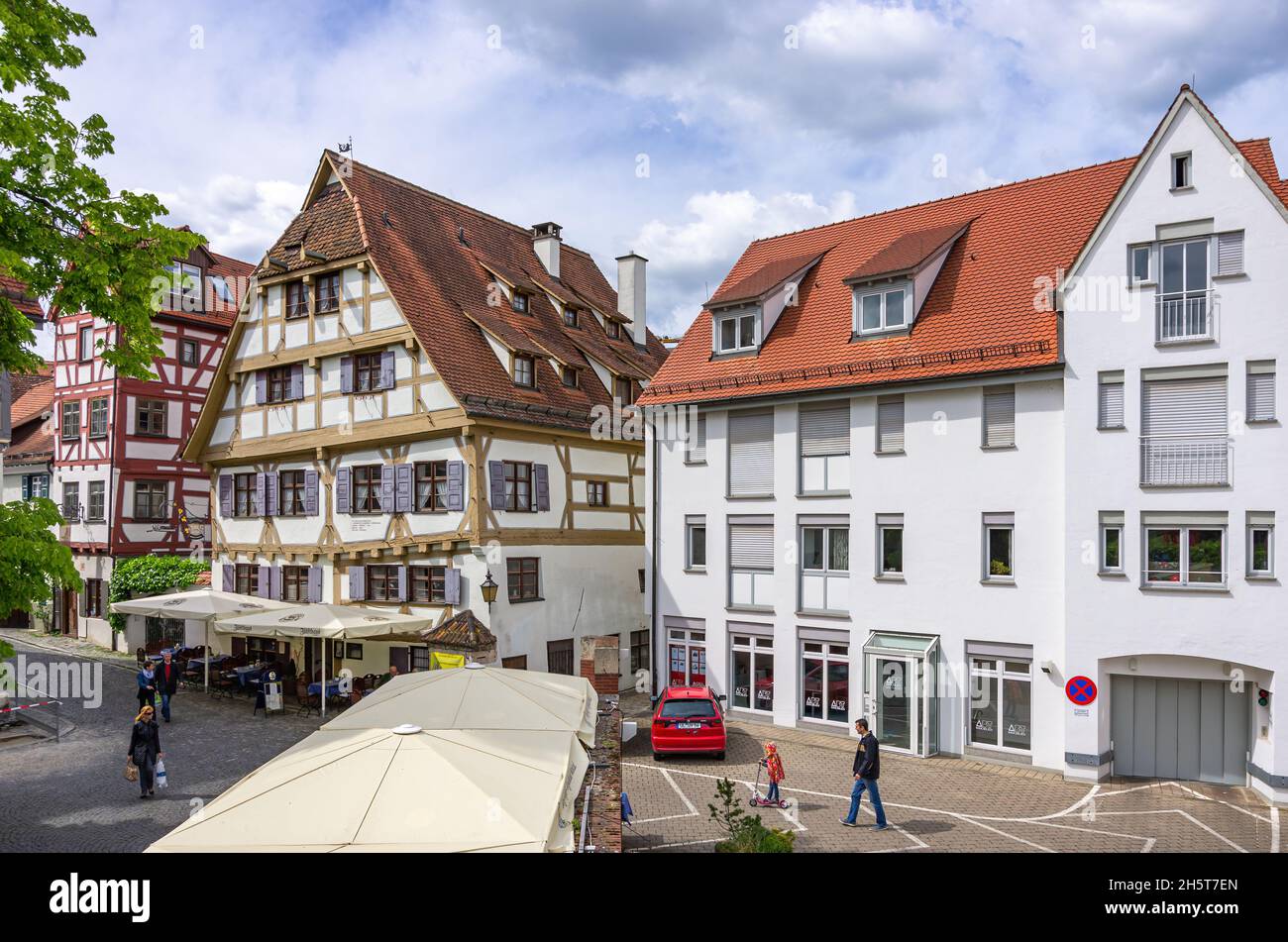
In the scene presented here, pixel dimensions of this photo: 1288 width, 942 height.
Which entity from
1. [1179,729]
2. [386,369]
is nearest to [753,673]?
[1179,729]

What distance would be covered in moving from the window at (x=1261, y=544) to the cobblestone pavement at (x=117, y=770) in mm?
17508

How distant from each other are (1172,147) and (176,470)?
1290 inches

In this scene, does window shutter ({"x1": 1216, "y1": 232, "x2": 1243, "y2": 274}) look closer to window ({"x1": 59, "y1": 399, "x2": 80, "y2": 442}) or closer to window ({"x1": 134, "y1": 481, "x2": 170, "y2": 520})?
window ({"x1": 134, "y1": 481, "x2": 170, "y2": 520})

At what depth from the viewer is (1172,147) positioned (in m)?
17.9

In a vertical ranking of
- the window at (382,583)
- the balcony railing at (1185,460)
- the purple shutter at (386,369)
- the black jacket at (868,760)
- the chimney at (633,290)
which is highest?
the chimney at (633,290)

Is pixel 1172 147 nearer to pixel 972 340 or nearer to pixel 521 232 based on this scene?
pixel 972 340

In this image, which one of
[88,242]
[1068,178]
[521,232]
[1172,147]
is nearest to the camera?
[88,242]

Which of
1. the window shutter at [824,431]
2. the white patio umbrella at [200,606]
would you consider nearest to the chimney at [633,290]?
the window shutter at [824,431]

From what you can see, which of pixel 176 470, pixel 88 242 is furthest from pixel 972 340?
pixel 176 470

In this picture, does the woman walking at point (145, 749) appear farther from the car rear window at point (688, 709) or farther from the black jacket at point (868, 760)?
the black jacket at point (868, 760)

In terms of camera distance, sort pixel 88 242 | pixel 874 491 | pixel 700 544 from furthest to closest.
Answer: pixel 700 544
pixel 874 491
pixel 88 242

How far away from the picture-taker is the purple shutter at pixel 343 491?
26312 mm

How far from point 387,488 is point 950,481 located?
47.6 ft

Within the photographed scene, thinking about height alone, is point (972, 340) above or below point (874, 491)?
above
